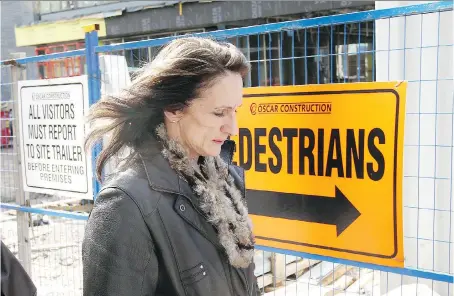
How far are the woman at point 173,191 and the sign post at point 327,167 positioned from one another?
0.89m

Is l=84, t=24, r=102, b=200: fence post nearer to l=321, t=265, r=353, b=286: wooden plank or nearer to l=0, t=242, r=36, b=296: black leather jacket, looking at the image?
l=0, t=242, r=36, b=296: black leather jacket

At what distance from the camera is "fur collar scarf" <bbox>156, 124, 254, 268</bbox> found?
1.59 meters

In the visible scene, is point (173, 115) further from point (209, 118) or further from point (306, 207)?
point (306, 207)

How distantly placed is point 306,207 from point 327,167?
0.86 ft

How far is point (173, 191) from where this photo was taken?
1.52m

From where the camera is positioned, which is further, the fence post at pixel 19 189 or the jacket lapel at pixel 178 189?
the fence post at pixel 19 189

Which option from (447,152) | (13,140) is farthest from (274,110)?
(13,140)

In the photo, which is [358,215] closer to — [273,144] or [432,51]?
[273,144]

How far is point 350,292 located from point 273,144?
1742mm

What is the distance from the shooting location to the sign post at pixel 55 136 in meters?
3.75

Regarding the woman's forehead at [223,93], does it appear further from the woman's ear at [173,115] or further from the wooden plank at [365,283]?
the wooden plank at [365,283]

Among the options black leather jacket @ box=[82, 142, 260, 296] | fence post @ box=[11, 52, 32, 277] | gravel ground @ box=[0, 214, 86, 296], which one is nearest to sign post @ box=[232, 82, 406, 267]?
black leather jacket @ box=[82, 142, 260, 296]

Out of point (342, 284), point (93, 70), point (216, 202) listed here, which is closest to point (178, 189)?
point (216, 202)

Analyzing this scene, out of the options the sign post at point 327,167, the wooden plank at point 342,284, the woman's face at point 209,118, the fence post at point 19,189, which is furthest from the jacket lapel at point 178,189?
the fence post at point 19,189
